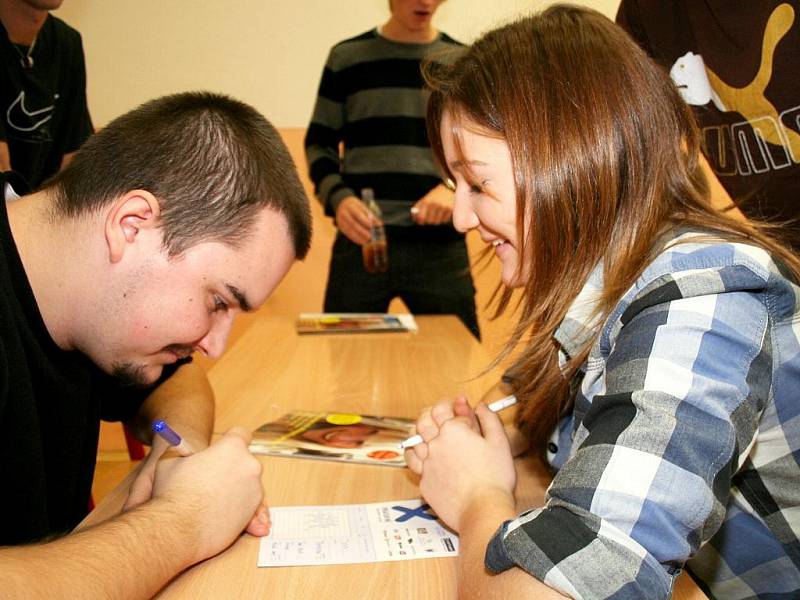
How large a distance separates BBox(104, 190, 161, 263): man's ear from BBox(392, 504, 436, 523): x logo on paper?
49cm

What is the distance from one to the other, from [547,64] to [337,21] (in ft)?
8.99

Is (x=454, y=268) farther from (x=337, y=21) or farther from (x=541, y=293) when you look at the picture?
(x=337, y=21)

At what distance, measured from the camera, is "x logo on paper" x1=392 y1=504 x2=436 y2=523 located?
0.91 m

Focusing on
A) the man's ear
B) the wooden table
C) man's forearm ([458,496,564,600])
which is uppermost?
the man's ear

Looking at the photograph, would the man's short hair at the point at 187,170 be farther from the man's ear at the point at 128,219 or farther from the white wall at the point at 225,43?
the white wall at the point at 225,43

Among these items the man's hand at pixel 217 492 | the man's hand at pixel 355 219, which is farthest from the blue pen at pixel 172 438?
the man's hand at pixel 355 219

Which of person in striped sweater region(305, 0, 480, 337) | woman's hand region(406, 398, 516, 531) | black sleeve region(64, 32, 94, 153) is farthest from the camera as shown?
person in striped sweater region(305, 0, 480, 337)

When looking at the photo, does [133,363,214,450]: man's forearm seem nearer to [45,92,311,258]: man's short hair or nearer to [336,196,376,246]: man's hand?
[45,92,311,258]: man's short hair

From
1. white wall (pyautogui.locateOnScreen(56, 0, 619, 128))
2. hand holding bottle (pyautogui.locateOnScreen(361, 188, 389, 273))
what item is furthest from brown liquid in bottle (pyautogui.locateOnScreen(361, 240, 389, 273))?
white wall (pyautogui.locateOnScreen(56, 0, 619, 128))

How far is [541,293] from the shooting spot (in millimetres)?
897

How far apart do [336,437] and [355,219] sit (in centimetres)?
114

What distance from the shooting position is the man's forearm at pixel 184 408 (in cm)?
112

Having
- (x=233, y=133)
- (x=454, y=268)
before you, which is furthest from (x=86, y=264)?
(x=454, y=268)

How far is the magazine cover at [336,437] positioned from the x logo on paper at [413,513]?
0.42 ft
